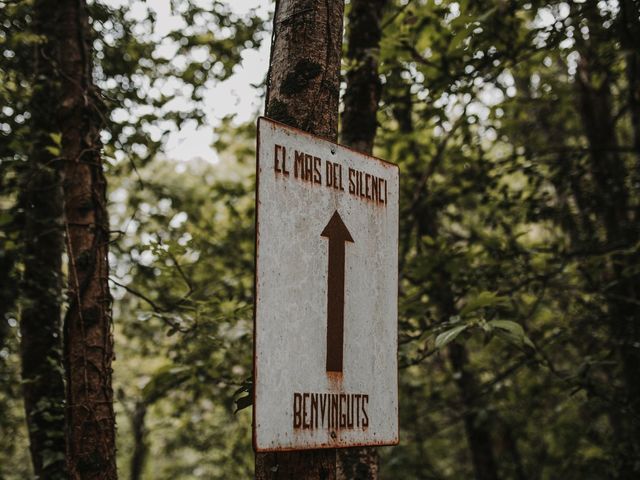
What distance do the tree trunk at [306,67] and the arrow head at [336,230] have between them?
14.0 inches

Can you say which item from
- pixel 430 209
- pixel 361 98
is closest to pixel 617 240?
pixel 430 209

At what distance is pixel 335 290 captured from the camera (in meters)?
1.75

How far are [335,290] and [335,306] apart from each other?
46 millimetres

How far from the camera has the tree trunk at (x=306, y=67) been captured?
2021mm

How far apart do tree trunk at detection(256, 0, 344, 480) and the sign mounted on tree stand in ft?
0.74

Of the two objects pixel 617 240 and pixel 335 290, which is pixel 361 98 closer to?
pixel 335 290

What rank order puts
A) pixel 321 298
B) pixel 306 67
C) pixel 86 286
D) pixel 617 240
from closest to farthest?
pixel 321 298, pixel 306 67, pixel 86 286, pixel 617 240

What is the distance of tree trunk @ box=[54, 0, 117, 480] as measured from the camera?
288cm

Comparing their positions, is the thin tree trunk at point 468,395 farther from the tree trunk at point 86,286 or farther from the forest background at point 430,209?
the tree trunk at point 86,286

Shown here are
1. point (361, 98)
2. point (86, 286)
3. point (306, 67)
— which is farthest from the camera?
point (361, 98)

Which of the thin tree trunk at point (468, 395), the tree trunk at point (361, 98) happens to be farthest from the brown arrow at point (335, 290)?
the thin tree trunk at point (468, 395)

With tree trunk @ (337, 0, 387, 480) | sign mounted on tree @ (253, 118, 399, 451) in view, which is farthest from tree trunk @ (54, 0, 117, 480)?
sign mounted on tree @ (253, 118, 399, 451)

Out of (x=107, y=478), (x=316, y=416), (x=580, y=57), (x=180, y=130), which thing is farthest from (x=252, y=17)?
(x=580, y=57)

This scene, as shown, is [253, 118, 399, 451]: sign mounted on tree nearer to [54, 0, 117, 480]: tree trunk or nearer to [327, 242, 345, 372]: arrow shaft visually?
[327, 242, 345, 372]: arrow shaft
